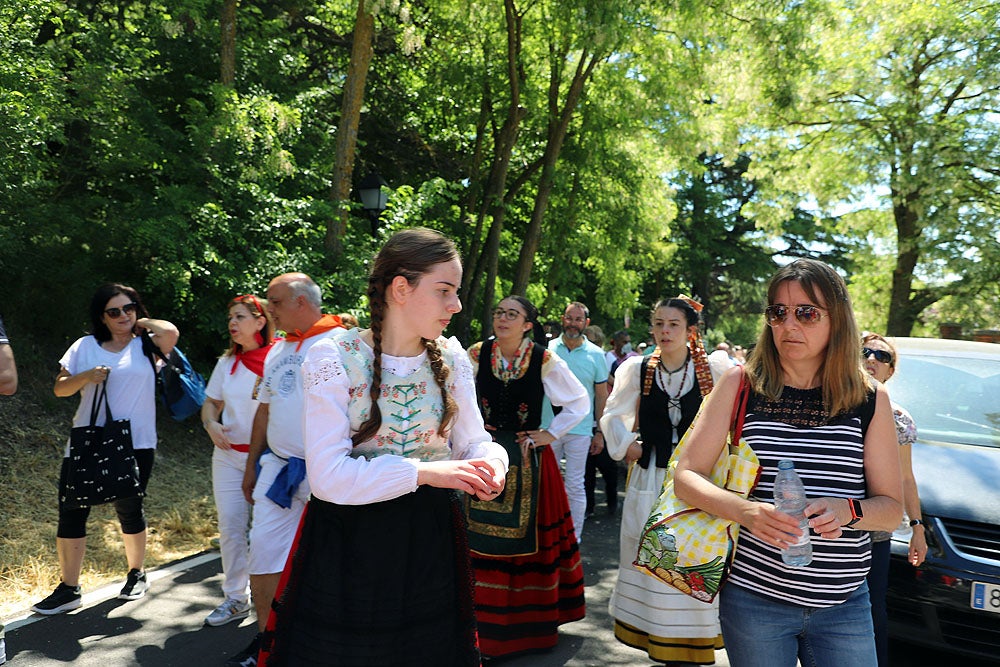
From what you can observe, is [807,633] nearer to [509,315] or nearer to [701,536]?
[701,536]

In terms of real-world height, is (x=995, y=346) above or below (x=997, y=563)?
above

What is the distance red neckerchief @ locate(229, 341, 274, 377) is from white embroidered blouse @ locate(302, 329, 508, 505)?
115 inches

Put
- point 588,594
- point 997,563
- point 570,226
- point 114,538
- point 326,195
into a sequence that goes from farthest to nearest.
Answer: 1. point 570,226
2. point 326,195
3. point 114,538
4. point 588,594
5. point 997,563

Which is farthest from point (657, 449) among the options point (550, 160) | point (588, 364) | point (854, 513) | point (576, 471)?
point (550, 160)

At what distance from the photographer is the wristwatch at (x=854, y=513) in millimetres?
2643

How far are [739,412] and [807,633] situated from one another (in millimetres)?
725

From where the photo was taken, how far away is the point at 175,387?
5.92 metres

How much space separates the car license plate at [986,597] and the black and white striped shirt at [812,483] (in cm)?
230

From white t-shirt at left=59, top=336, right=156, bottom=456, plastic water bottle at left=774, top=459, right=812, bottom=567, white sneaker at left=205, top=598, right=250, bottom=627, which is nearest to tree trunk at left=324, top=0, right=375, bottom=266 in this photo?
white t-shirt at left=59, top=336, right=156, bottom=456

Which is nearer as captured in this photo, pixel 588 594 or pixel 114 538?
pixel 588 594

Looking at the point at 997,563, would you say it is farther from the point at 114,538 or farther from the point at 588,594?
the point at 114,538

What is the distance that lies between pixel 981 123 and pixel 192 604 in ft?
72.4

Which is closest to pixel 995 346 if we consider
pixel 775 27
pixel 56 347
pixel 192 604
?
pixel 192 604

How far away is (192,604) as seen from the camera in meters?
5.82
